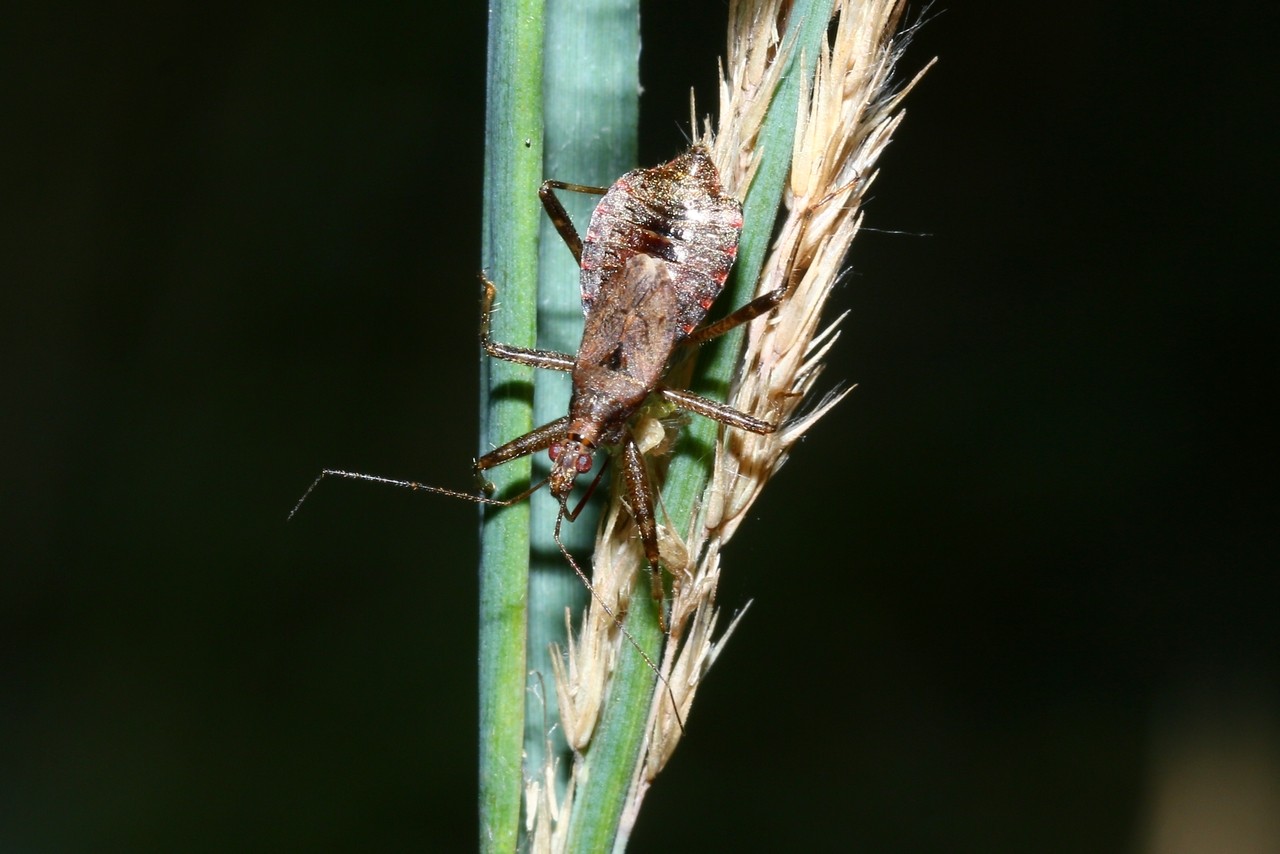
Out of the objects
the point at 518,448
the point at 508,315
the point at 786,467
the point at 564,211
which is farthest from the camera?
the point at 786,467

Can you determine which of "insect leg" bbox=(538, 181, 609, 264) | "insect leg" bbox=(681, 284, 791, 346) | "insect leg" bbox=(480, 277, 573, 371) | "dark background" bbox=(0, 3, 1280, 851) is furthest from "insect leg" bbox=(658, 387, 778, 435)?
"dark background" bbox=(0, 3, 1280, 851)

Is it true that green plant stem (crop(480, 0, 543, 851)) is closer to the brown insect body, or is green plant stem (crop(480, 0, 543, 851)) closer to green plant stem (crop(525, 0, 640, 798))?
green plant stem (crop(525, 0, 640, 798))

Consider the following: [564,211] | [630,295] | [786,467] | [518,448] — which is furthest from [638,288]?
[786,467]

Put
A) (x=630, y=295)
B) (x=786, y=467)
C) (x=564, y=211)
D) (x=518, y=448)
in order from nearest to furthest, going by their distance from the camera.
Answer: (x=518, y=448)
(x=564, y=211)
(x=630, y=295)
(x=786, y=467)

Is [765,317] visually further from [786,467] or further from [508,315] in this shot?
[786,467]

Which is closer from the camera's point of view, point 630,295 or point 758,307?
point 758,307

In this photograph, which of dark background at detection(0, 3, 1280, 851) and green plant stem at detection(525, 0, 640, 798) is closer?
green plant stem at detection(525, 0, 640, 798)

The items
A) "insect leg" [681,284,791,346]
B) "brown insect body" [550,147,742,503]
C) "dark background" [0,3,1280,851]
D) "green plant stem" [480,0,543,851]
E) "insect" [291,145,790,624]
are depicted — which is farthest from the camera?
"dark background" [0,3,1280,851]

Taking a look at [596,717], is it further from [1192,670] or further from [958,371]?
[1192,670]
